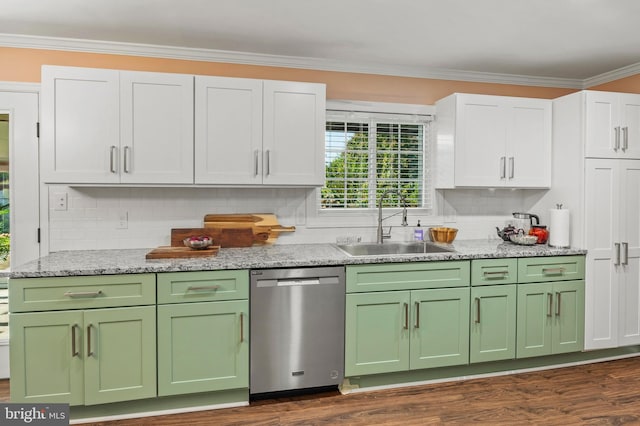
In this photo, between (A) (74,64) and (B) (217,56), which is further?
(B) (217,56)

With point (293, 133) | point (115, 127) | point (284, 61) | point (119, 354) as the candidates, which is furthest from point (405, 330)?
point (115, 127)

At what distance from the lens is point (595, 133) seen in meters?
3.28

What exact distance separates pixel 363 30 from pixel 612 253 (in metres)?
2.62

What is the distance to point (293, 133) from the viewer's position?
3.07m

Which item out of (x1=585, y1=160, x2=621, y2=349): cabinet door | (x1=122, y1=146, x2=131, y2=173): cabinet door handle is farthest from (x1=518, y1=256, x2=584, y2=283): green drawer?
(x1=122, y1=146, x2=131, y2=173): cabinet door handle

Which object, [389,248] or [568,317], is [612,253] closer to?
[568,317]

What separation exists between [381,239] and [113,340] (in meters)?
2.08

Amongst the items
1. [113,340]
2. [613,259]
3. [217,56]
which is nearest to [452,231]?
[613,259]

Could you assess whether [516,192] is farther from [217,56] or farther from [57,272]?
[57,272]

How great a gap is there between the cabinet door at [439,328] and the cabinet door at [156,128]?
1.87 m

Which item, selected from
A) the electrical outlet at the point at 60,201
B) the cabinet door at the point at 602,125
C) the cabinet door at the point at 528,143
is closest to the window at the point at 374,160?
the cabinet door at the point at 528,143

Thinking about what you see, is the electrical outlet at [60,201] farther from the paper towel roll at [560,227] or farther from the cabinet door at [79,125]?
the paper towel roll at [560,227]

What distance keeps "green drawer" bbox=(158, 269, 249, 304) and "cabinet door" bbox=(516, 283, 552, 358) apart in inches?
81.4

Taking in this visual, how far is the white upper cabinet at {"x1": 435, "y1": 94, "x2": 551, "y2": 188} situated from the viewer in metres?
3.46
